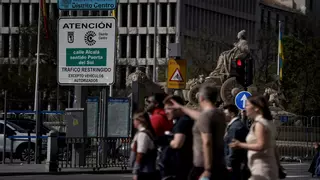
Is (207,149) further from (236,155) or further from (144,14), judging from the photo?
(144,14)

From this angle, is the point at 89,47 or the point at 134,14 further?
the point at 134,14

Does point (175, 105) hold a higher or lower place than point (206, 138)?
higher

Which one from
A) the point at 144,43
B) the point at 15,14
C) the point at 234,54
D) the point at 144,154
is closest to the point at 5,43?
the point at 15,14

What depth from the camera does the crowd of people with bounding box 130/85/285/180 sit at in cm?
1241

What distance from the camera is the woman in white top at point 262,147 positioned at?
13.1 metres

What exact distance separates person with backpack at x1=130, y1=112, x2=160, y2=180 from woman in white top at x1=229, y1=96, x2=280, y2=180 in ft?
3.93

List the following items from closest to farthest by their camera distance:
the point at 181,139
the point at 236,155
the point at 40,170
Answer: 1. the point at 181,139
2. the point at 236,155
3. the point at 40,170

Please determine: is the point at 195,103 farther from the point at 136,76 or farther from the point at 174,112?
the point at 174,112

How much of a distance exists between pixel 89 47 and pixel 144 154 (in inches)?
688

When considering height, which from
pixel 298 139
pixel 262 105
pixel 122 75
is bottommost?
pixel 298 139

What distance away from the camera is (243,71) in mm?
25906

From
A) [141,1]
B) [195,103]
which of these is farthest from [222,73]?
[141,1]

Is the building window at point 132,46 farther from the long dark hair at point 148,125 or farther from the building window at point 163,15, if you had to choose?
the long dark hair at point 148,125

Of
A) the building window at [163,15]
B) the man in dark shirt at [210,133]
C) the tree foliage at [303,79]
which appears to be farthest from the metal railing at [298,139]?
the building window at [163,15]
